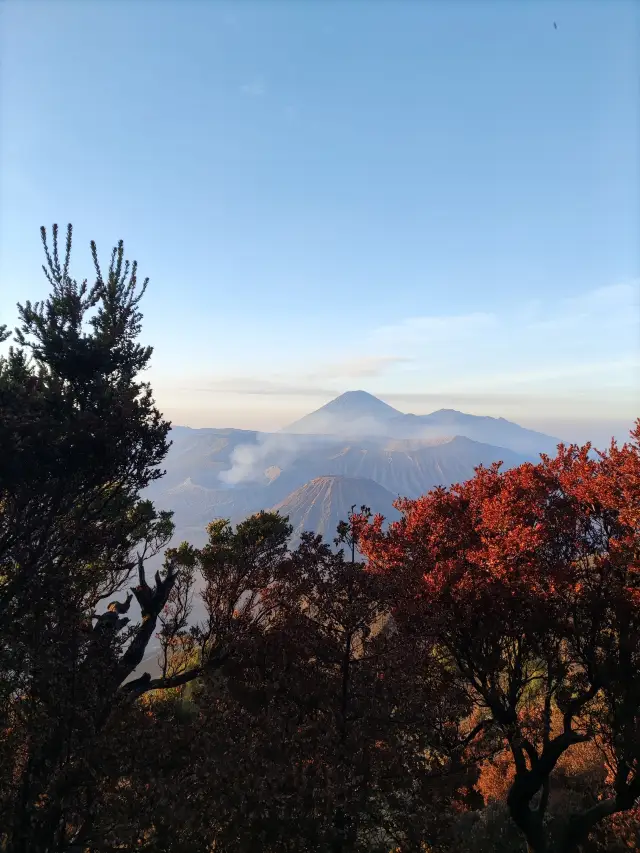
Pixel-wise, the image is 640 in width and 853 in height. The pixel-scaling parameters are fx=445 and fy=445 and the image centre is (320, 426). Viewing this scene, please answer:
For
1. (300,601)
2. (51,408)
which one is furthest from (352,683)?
(51,408)

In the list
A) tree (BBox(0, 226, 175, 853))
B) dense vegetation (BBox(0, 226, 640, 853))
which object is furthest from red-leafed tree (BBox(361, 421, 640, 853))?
tree (BBox(0, 226, 175, 853))

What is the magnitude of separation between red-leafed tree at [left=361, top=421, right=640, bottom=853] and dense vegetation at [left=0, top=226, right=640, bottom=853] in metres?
0.06

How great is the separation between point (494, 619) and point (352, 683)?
14.2 feet

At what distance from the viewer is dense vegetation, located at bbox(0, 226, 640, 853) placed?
25.8 feet

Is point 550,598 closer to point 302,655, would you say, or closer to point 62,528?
point 302,655

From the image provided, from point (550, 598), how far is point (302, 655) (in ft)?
21.2

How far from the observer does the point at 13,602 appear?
11.1 m

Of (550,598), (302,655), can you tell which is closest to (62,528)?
(302,655)

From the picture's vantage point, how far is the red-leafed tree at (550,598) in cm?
1093

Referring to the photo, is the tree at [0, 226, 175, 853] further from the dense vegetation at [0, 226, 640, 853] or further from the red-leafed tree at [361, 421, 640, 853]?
the red-leafed tree at [361, 421, 640, 853]

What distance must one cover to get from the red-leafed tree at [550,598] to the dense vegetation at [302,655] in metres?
0.06

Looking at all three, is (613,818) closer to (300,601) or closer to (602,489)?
(602,489)

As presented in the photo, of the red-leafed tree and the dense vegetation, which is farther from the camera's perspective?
the red-leafed tree

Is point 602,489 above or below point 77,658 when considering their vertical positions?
above
